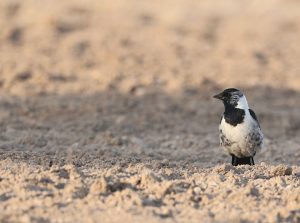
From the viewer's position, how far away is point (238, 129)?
8.95 m

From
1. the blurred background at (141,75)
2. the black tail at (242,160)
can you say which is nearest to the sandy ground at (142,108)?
the blurred background at (141,75)

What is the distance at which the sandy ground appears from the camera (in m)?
6.16

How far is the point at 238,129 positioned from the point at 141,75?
19.4ft

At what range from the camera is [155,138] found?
36.2 feet

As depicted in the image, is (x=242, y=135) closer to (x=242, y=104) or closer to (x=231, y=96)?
(x=242, y=104)

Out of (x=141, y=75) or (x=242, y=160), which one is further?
(x=141, y=75)

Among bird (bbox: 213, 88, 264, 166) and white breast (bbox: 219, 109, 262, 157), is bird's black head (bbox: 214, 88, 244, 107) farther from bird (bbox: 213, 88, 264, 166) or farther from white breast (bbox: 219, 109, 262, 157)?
white breast (bbox: 219, 109, 262, 157)

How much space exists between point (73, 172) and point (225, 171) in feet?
5.44

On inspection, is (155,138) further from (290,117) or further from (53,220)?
(53,220)

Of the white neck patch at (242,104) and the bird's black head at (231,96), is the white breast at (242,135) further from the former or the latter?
the bird's black head at (231,96)

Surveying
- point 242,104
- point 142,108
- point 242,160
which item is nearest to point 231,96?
point 242,104

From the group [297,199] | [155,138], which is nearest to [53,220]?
[297,199]

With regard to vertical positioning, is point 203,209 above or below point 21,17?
below

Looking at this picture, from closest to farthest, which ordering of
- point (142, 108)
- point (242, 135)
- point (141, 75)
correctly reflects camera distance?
point (242, 135), point (142, 108), point (141, 75)
